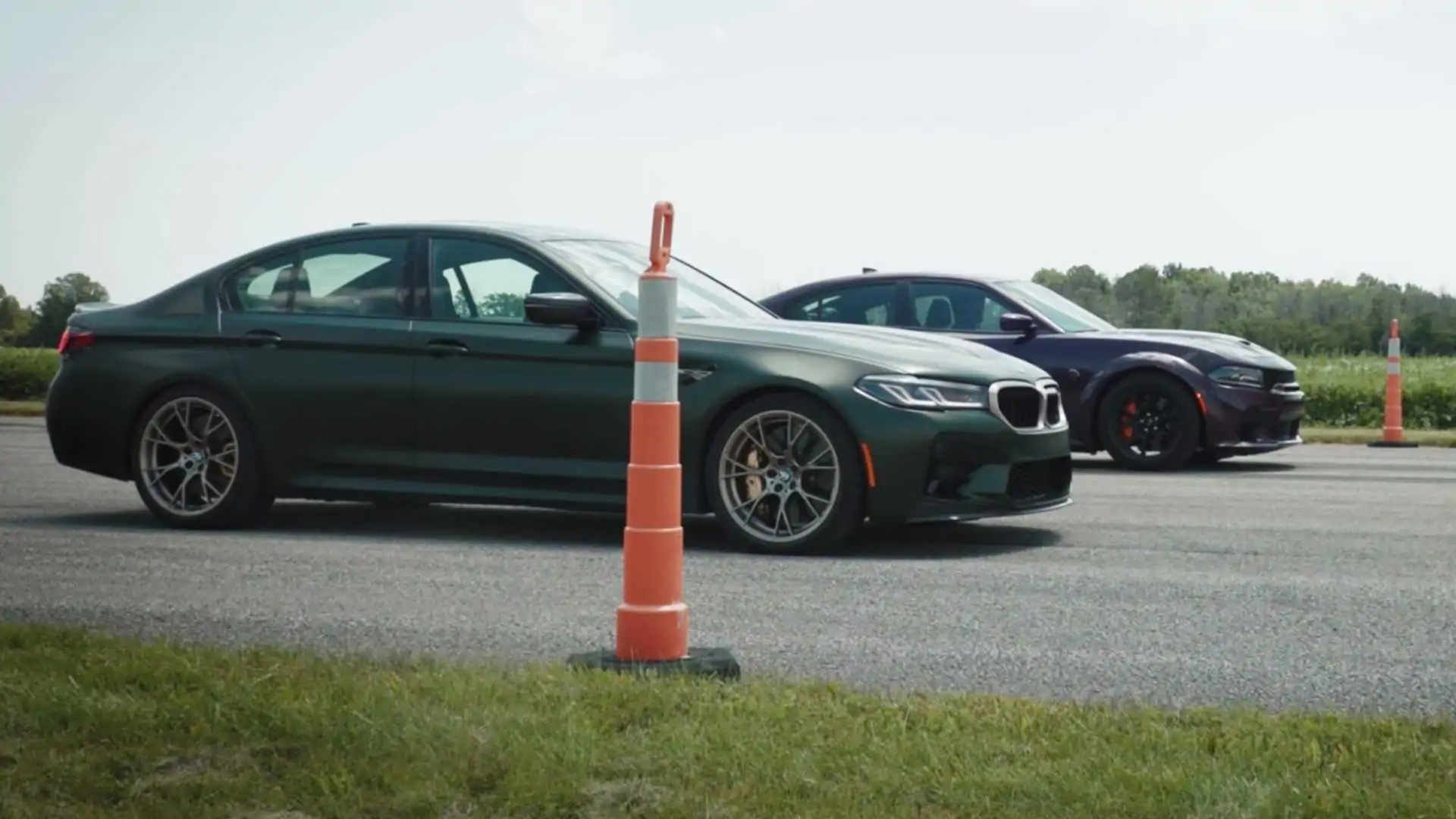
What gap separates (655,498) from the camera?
565cm

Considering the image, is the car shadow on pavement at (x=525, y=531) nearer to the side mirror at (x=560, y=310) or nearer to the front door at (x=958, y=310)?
the side mirror at (x=560, y=310)

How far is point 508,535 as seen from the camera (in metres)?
9.70

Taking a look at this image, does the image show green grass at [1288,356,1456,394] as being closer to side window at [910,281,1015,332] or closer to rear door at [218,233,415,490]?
side window at [910,281,1015,332]

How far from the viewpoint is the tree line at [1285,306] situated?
24734mm

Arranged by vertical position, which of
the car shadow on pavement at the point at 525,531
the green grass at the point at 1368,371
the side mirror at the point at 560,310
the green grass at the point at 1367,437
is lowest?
the car shadow on pavement at the point at 525,531

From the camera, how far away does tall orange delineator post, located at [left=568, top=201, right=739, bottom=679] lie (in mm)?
5605

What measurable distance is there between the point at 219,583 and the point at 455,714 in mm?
3253

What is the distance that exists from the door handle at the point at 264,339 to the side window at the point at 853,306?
6197 mm

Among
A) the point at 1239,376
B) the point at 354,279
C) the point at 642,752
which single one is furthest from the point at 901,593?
the point at 1239,376

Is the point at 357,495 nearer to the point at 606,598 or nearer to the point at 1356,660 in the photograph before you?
the point at 606,598

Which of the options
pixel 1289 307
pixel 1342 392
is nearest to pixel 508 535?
pixel 1342 392

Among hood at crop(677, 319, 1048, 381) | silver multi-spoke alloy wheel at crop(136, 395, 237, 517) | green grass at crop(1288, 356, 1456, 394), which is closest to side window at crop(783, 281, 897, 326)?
hood at crop(677, 319, 1048, 381)

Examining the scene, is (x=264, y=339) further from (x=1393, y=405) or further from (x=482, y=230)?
(x=1393, y=405)

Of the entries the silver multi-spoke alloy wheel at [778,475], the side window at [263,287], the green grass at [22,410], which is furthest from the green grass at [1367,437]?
the green grass at [22,410]
